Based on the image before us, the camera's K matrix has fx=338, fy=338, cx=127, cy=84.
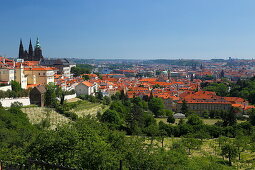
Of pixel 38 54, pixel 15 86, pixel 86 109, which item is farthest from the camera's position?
pixel 38 54

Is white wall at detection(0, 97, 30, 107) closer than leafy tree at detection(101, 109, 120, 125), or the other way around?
white wall at detection(0, 97, 30, 107)

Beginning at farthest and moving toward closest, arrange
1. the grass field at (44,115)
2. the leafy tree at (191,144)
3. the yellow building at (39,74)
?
the yellow building at (39,74)
the grass field at (44,115)
the leafy tree at (191,144)

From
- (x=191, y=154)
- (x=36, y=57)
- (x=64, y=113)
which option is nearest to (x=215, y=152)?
(x=191, y=154)

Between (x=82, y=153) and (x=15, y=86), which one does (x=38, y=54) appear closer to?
(x=15, y=86)

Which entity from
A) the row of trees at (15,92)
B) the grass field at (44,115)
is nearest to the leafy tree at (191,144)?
the grass field at (44,115)

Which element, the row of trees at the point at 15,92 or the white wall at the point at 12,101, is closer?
the white wall at the point at 12,101

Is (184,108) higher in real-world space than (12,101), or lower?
lower

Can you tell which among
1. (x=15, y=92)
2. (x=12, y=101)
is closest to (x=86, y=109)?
(x=15, y=92)

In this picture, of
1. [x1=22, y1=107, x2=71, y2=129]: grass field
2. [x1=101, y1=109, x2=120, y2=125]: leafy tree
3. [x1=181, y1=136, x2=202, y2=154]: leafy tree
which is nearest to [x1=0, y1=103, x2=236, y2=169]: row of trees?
[x1=181, y1=136, x2=202, y2=154]: leafy tree

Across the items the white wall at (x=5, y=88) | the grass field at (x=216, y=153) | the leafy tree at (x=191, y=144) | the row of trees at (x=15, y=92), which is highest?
the white wall at (x=5, y=88)

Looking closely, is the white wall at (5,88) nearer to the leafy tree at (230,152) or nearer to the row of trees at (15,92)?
the row of trees at (15,92)

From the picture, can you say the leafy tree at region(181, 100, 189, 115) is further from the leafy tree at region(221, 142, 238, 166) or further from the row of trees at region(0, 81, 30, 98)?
the leafy tree at region(221, 142, 238, 166)

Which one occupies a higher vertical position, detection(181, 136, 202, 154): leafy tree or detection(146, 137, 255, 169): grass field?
detection(181, 136, 202, 154): leafy tree

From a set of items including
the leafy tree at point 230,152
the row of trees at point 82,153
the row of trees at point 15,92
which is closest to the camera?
the row of trees at point 82,153
